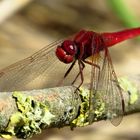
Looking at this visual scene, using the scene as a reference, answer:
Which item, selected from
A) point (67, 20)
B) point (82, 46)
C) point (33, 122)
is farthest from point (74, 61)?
point (67, 20)

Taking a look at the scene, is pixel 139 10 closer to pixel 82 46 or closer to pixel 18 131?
pixel 82 46

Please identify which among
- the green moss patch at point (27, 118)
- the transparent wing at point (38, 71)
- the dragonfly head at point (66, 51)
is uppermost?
the dragonfly head at point (66, 51)

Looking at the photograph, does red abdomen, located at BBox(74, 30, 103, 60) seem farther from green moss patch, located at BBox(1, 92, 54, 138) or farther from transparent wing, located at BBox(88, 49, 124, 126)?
green moss patch, located at BBox(1, 92, 54, 138)

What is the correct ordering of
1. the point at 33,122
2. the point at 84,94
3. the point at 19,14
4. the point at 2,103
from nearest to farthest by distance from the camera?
the point at 2,103 → the point at 33,122 → the point at 84,94 → the point at 19,14

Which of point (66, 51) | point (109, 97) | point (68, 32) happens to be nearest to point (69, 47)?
point (66, 51)

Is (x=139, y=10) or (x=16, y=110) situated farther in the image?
(x=139, y=10)

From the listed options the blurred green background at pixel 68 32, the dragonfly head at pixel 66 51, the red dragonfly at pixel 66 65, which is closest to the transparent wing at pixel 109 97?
the red dragonfly at pixel 66 65

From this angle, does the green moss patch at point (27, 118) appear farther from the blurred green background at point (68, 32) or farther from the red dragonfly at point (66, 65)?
the blurred green background at point (68, 32)
